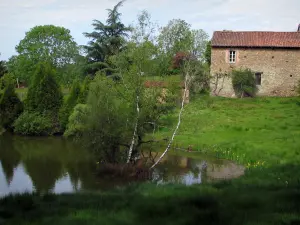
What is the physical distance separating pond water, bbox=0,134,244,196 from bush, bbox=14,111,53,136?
3.07 meters

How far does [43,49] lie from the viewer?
1847 inches

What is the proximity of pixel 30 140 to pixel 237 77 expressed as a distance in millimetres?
19657

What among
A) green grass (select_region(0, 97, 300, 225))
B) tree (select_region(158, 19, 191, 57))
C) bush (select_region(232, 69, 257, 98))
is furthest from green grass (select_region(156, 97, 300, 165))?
tree (select_region(158, 19, 191, 57))

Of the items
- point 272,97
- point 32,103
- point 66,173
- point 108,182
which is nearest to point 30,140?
point 32,103

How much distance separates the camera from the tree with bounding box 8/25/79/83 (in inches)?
1822

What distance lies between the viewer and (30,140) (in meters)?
23.5

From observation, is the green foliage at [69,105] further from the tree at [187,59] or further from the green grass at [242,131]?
the tree at [187,59]

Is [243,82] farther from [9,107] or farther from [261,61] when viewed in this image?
[9,107]

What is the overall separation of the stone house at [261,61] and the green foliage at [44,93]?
15806 mm

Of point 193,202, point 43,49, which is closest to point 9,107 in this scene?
point 193,202

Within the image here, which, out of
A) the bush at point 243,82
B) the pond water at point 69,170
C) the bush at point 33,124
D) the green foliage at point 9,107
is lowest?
the pond water at point 69,170

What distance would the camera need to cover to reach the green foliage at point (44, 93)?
2517 centimetres

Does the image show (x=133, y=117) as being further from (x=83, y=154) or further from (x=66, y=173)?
(x=83, y=154)

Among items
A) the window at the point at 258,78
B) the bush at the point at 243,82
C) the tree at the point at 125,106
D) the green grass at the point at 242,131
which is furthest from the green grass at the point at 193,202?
the window at the point at 258,78
